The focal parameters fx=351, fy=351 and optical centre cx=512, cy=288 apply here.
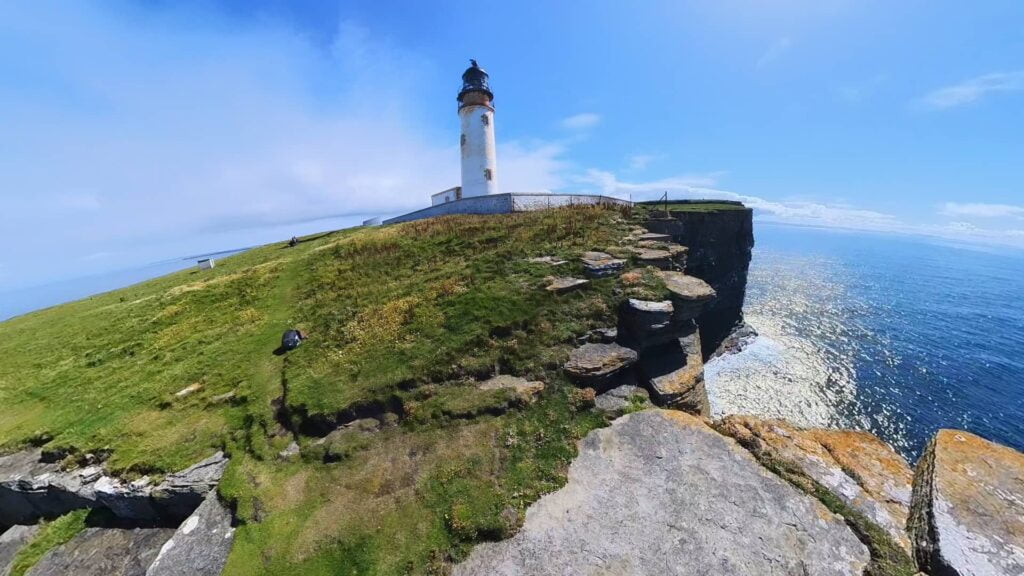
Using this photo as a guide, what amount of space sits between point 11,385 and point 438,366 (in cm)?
2456

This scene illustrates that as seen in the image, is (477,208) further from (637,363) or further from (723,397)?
(723,397)

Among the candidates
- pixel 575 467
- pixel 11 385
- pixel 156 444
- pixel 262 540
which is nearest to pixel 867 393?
pixel 575 467

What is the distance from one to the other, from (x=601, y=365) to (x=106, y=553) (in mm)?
17191

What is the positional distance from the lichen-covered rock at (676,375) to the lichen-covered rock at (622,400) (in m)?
0.97

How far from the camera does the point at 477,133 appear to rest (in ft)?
135

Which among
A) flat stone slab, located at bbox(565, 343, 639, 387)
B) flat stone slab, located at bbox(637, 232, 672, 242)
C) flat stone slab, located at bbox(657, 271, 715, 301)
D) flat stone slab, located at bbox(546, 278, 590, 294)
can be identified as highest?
flat stone slab, located at bbox(637, 232, 672, 242)

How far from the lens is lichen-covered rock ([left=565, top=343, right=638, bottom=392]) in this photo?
1402 cm

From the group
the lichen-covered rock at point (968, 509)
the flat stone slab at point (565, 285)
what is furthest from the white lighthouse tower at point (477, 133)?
the lichen-covered rock at point (968, 509)

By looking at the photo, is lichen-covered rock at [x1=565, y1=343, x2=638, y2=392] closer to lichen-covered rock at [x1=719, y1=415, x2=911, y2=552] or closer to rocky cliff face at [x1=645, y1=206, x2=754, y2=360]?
lichen-covered rock at [x1=719, y1=415, x2=911, y2=552]

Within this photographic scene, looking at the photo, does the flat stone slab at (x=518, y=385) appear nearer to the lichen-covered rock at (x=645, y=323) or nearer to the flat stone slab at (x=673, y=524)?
the flat stone slab at (x=673, y=524)

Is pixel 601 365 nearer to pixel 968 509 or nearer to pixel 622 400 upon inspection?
pixel 622 400

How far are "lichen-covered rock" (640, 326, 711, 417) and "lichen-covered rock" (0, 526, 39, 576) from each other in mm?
23292

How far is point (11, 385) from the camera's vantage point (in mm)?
19031

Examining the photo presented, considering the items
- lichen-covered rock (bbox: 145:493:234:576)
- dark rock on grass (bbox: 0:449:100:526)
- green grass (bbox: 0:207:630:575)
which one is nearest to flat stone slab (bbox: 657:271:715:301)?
green grass (bbox: 0:207:630:575)
